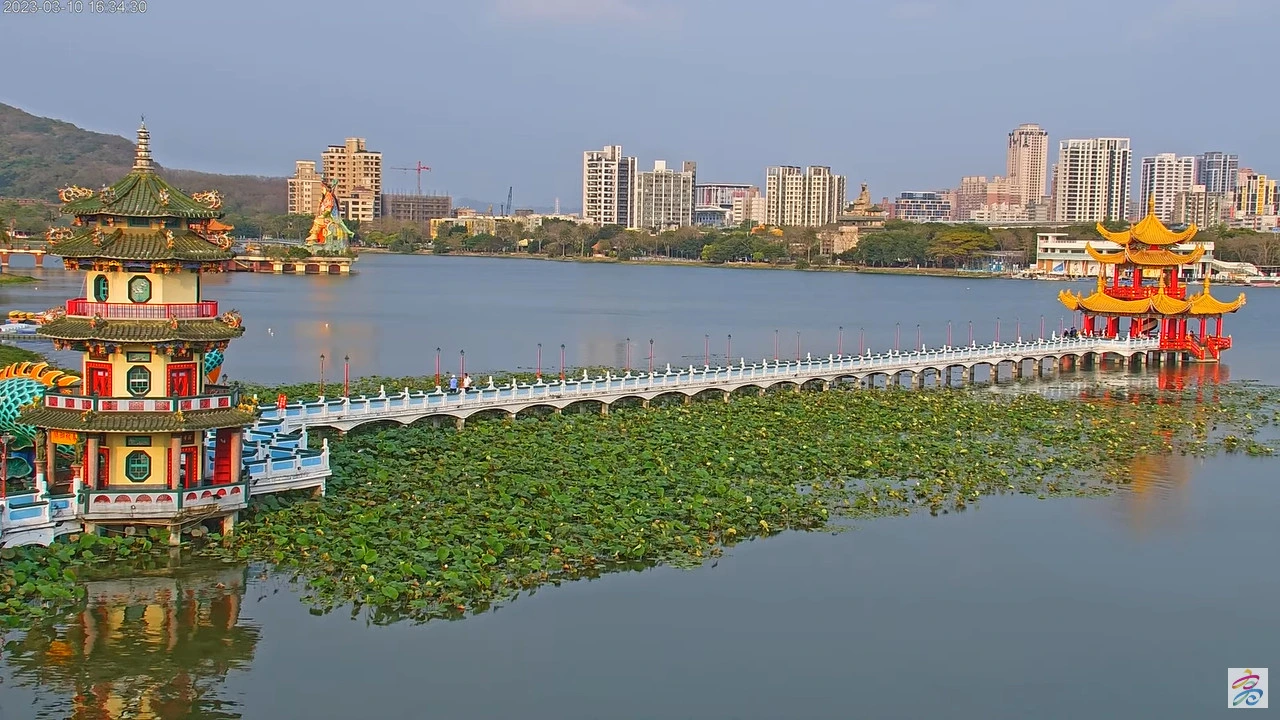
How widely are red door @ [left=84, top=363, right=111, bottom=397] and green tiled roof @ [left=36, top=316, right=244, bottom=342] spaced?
2.95 feet

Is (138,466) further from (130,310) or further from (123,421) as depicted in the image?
(130,310)

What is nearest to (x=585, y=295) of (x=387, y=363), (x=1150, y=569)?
(x=387, y=363)

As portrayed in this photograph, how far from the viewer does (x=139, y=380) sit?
94.5ft

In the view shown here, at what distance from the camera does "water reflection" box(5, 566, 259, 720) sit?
2231 centimetres

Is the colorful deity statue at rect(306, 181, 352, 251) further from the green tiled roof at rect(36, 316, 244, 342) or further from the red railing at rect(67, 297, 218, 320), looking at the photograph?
the green tiled roof at rect(36, 316, 244, 342)

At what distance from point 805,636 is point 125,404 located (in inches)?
574

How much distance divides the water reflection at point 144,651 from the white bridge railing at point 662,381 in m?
11.6

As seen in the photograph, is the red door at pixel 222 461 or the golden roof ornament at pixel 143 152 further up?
the golden roof ornament at pixel 143 152

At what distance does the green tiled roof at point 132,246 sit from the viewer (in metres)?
28.3

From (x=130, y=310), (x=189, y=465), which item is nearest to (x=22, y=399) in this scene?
(x=130, y=310)

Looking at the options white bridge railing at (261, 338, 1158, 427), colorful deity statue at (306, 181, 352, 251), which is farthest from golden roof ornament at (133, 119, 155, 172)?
colorful deity statue at (306, 181, 352, 251)

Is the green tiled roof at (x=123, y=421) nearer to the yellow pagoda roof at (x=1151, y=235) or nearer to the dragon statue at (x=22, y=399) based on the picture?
the dragon statue at (x=22, y=399)

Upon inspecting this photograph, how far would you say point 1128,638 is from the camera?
27234mm

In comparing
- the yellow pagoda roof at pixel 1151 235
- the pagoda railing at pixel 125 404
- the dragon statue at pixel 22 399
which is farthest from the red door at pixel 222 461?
the yellow pagoda roof at pixel 1151 235
